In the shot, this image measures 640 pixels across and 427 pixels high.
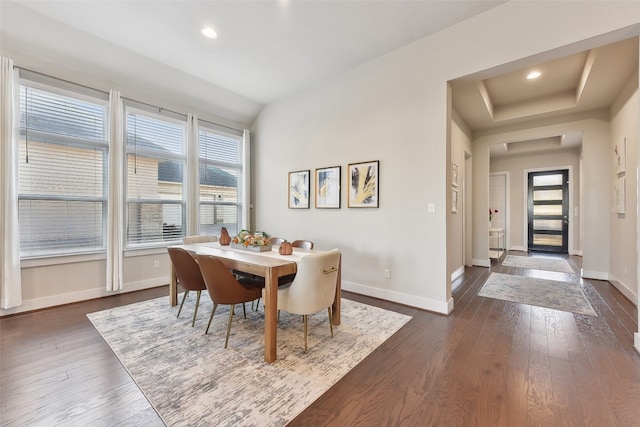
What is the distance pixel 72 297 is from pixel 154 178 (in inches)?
74.9

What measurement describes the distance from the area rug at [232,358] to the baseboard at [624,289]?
3061 millimetres

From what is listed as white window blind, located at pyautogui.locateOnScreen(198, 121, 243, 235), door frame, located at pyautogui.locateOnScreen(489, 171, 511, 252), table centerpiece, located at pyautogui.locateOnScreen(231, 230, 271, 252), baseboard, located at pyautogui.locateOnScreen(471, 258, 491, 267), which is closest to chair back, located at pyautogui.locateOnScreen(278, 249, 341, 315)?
table centerpiece, located at pyautogui.locateOnScreen(231, 230, 271, 252)

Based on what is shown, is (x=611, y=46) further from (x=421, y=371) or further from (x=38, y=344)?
(x=38, y=344)

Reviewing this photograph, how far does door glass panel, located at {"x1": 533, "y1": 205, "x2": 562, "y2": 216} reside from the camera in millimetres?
7272

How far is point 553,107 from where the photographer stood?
4598 mm

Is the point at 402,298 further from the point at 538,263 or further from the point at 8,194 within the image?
the point at 8,194

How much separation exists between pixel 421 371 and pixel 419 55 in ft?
11.2

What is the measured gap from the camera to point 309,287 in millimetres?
2270

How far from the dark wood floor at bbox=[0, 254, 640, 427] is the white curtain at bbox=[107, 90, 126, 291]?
0.76 m

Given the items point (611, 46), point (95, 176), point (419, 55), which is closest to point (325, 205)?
point (419, 55)

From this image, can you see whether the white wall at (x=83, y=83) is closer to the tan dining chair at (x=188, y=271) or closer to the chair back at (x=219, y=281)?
the tan dining chair at (x=188, y=271)

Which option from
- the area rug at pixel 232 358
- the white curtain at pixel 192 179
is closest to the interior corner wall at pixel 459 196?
the area rug at pixel 232 358

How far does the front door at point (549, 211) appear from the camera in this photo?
7.18 meters

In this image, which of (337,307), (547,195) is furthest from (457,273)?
(547,195)
